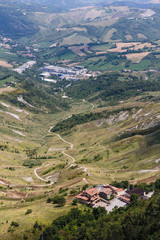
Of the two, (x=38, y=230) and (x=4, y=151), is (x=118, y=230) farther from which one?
(x=4, y=151)

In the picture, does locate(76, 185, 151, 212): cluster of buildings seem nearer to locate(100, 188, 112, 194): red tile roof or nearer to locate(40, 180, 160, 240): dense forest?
locate(100, 188, 112, 194): red tile roof

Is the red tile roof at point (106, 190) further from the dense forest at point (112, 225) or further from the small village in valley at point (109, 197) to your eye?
the dense forest at point (112, 225)

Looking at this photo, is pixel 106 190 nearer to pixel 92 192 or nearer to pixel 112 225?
pixel 92 192

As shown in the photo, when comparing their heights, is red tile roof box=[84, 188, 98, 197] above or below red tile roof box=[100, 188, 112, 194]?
above

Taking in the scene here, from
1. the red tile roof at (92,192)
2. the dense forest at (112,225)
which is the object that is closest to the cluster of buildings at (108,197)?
the red tile roof at (92,192)

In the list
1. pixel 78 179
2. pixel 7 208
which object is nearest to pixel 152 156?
pixel 78 179

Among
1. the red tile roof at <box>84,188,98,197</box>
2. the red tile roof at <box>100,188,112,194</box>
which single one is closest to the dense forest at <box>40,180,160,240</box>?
the red tile roof at <box>84,188,98,197</box>
